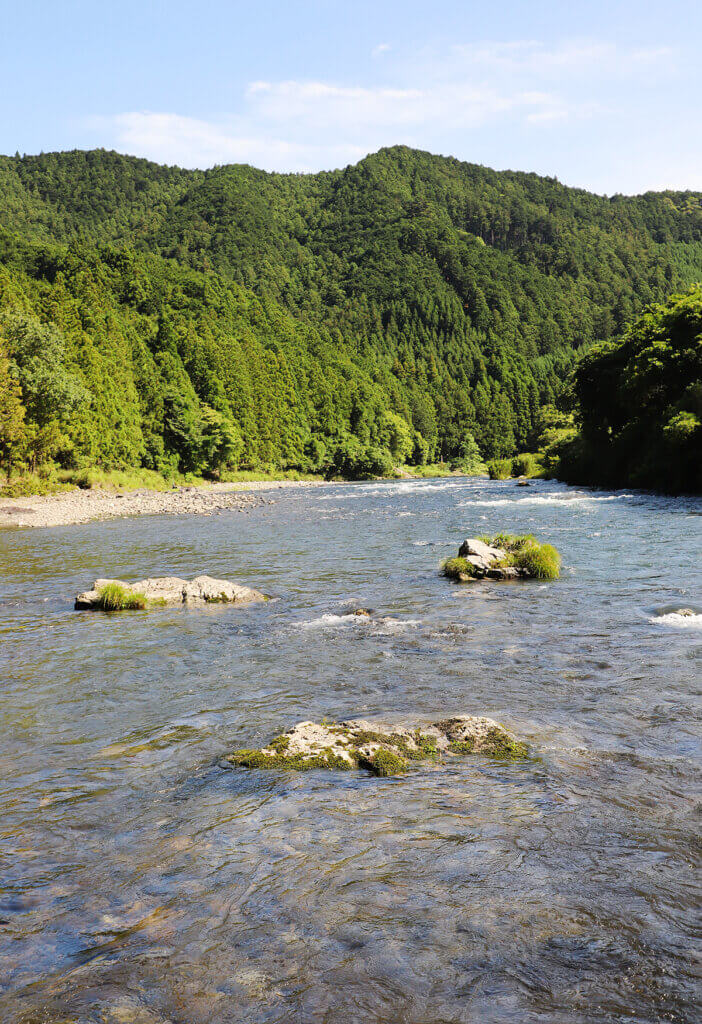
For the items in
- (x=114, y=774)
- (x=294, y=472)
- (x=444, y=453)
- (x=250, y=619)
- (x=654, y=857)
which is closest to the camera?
(x=654, y=857)

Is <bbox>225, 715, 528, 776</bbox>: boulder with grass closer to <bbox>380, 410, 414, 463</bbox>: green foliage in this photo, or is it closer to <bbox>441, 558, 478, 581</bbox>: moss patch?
<bbox>441, 558, 478, 581</bbox>: moss patch

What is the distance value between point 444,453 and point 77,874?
632 feet

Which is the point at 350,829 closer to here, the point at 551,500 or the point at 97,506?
the point at 551,500

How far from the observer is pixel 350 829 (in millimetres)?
6648

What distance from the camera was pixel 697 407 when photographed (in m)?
46.9

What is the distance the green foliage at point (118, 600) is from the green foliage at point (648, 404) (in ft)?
128

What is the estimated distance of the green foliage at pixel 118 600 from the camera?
17.0m

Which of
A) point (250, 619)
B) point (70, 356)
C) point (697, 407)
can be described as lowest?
point (250, 619)

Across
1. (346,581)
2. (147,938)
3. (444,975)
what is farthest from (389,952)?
(346,581)

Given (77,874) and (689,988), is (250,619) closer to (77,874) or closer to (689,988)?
(77,874)

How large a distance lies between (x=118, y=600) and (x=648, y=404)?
4918 centimetres

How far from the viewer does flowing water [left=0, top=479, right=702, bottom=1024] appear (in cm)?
464

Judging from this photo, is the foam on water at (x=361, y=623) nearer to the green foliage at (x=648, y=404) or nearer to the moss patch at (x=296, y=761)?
the moss patch at (x=296, y=761)

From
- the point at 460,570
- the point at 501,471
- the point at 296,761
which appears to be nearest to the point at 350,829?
the point at 296,761
